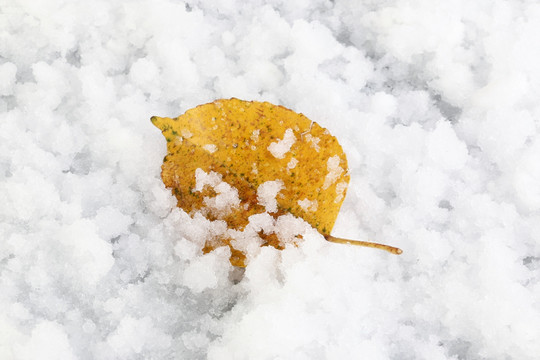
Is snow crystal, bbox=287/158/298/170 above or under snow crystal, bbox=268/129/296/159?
under

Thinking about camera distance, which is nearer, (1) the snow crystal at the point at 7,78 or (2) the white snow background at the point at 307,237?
(2) the white snow background at the point at 307,237

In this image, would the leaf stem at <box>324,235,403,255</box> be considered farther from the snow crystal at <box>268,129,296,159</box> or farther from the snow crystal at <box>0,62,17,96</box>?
the snow crystal at <box>0,62,17,96</box>

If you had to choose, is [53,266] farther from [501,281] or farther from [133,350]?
[501,281]

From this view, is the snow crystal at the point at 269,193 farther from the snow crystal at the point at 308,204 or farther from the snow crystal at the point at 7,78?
the snow crystal at the point at 7,78

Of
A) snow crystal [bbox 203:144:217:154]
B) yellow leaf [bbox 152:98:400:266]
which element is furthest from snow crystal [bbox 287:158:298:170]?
snow crystal [bbox 203:144:217:154]

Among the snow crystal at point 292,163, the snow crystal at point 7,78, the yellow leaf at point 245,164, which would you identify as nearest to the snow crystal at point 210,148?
the yellow leaf at point 245,164

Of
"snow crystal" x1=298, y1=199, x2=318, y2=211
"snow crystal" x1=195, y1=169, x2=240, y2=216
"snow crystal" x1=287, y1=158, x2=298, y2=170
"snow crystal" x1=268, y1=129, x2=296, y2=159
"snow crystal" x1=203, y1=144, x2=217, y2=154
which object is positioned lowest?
"snow crystal" x1=195, y1=169, x2=240, y2=216

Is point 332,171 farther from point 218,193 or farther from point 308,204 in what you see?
point 218,193
